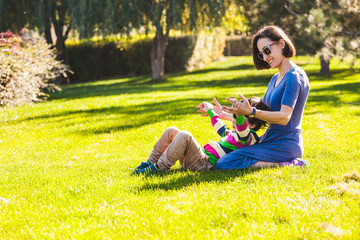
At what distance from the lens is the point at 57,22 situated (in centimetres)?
2361

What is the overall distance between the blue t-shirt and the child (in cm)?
14

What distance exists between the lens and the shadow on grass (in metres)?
4.59

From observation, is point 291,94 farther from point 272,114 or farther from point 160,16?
point 160,16

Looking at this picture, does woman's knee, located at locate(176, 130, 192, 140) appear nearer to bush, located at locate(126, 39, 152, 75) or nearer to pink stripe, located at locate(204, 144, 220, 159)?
pink stripe, located at locate(204, 144, 220, 159)

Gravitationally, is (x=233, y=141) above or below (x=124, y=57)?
below

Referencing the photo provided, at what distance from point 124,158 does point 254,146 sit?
102 inches

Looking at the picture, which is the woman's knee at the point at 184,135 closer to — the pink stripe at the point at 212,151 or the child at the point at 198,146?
the child at the point at 198,146

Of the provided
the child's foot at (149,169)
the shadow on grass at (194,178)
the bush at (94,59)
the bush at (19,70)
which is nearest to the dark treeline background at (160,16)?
the bush at (19,70)

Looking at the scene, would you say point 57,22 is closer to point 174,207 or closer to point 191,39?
point 191,39

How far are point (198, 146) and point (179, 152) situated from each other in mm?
259

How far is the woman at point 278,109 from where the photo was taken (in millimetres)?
4492

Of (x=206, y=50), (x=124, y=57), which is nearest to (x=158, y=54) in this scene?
(x=124, y=57)

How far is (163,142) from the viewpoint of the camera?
525 centimetres

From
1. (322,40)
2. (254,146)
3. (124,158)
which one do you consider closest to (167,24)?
(322,40)
